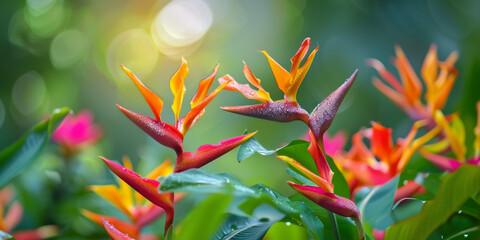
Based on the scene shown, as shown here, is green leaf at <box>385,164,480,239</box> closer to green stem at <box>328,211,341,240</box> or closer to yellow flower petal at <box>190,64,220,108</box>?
green stem at <box>328,211,341,240</box>

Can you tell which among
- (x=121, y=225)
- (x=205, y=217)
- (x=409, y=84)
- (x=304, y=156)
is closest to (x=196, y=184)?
(x=205, y=217)

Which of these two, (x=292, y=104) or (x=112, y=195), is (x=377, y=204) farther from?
(x=112, y=195)

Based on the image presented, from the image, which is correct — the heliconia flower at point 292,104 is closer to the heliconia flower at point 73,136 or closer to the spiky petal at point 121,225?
the spiky petal at point 121,225

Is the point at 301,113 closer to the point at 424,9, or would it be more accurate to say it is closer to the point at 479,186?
the point at 479,186

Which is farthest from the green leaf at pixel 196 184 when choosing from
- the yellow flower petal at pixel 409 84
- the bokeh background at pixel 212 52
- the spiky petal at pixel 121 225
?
the bokeh background at pixel 212 52

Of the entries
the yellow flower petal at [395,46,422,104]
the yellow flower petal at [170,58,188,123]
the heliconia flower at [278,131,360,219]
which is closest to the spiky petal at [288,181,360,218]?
the heliconia flower at [278,131,360,219]

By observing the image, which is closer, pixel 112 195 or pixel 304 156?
pixel 304 156

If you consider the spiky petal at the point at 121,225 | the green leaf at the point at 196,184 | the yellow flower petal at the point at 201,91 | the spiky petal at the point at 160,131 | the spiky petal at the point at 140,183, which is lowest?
the spiky petal at the point at 121,225
